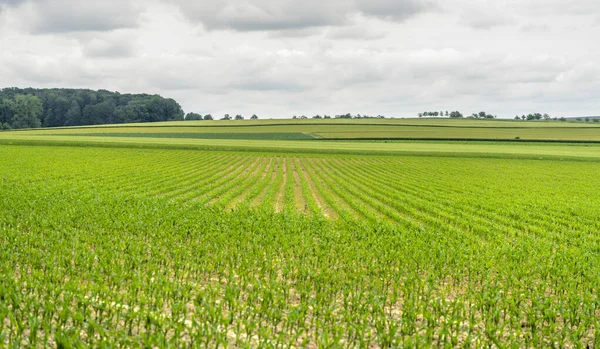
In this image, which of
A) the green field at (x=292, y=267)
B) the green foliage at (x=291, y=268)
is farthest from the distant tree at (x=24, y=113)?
the green foliage at (x=291, y=268)

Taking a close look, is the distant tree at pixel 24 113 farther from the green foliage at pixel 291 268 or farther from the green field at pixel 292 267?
the green foliage at pixel 291 268

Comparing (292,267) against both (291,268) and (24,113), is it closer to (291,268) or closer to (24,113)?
(291,268)

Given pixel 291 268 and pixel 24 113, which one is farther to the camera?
pixel 24 113

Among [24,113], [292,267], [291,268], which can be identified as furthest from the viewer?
[24,113]

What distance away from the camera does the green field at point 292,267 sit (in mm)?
8180

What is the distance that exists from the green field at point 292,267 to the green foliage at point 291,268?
6 cm

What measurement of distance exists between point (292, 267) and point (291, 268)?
0.20m

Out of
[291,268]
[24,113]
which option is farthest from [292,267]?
[24,113]

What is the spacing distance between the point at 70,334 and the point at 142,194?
17.6 m

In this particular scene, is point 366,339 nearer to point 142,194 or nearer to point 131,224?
point 131,224

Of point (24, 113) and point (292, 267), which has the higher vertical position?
point (24, 113)

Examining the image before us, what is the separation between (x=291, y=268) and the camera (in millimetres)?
12203

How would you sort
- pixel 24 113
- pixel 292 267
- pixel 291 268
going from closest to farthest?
pixel 292 267
pixel 291 268
pixel 24 113

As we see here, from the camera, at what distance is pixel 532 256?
1420 centimetres
